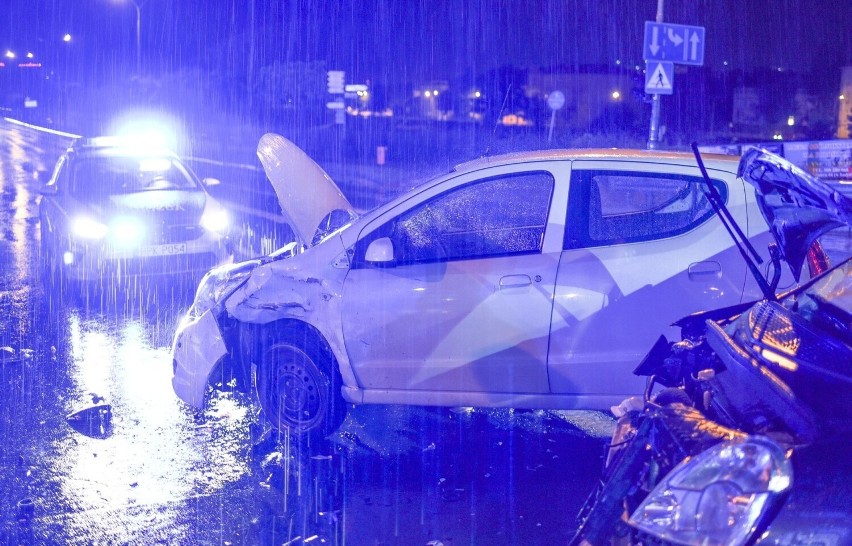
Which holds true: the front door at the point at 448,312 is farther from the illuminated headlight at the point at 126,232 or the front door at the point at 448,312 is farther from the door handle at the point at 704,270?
the illuminated headlight at the point at 126,232

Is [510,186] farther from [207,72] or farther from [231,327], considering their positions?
[207,72]

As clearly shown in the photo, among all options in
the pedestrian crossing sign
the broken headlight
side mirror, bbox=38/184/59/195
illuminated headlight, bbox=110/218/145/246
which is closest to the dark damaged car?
the broken headlight

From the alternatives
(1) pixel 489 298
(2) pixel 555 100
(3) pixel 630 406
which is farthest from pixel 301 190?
(2) pixel 555 100

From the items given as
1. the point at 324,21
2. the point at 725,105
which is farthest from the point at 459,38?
the point at 725,105

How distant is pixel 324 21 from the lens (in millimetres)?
Answer: 59688

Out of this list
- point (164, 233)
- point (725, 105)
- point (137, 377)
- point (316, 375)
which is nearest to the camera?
point (316, 375)

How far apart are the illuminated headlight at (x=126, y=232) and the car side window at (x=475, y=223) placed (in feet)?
15.5

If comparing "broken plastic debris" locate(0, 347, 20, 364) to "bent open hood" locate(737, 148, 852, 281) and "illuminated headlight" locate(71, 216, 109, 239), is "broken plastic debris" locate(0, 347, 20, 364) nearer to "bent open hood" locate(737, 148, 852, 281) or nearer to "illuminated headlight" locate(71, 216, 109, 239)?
"illuminated headlight" locate(71, 216, 109, 239)

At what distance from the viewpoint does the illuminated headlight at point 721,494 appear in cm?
218

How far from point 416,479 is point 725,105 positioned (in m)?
53.3

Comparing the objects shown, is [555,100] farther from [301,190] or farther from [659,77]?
[301,190]

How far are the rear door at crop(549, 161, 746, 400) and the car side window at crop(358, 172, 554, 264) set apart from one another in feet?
1.51

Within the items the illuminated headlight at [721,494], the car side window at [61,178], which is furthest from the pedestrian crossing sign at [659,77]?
the illuminated headlight at [721,494]

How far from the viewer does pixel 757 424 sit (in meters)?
2.53
